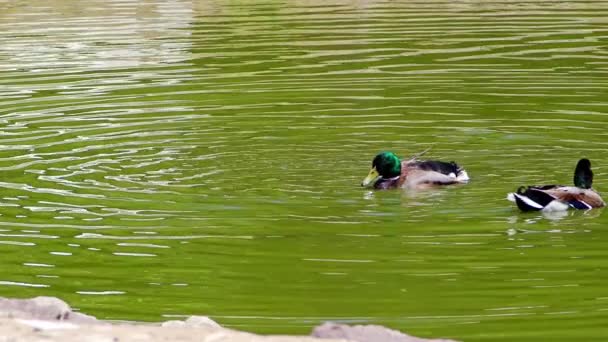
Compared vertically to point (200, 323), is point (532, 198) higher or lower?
higher

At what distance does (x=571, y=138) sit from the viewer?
16.0 meters

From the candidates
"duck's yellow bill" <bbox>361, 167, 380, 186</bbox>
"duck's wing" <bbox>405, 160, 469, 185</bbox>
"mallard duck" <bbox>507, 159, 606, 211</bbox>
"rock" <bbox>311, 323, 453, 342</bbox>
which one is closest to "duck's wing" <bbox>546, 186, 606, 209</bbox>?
"mallard duck" <bbox>507, 159, 606, 211</bbox>

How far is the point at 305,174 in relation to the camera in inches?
571

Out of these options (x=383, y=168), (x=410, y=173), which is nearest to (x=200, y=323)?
(x=383, y=168)

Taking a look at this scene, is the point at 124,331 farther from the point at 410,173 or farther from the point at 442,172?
the point at 410,173

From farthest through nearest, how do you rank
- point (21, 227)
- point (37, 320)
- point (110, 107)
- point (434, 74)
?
1. point (434, 74)
2. point (110, 107)
3. point (21, 227)
4. point (37, 320)

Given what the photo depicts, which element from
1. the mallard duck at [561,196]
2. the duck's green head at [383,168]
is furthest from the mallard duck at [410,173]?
the mallard duck at [561,196]

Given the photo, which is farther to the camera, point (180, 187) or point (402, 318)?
point (180, 187)

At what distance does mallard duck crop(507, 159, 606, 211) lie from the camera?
12.7 metres

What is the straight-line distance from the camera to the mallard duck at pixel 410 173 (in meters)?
13.9

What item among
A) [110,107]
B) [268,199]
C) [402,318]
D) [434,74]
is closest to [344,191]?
[268,199]

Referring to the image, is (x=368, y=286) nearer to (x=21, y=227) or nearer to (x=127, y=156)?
(x=21, y=227)

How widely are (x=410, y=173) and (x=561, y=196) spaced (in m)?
1.70

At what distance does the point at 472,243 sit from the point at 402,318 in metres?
2.16
